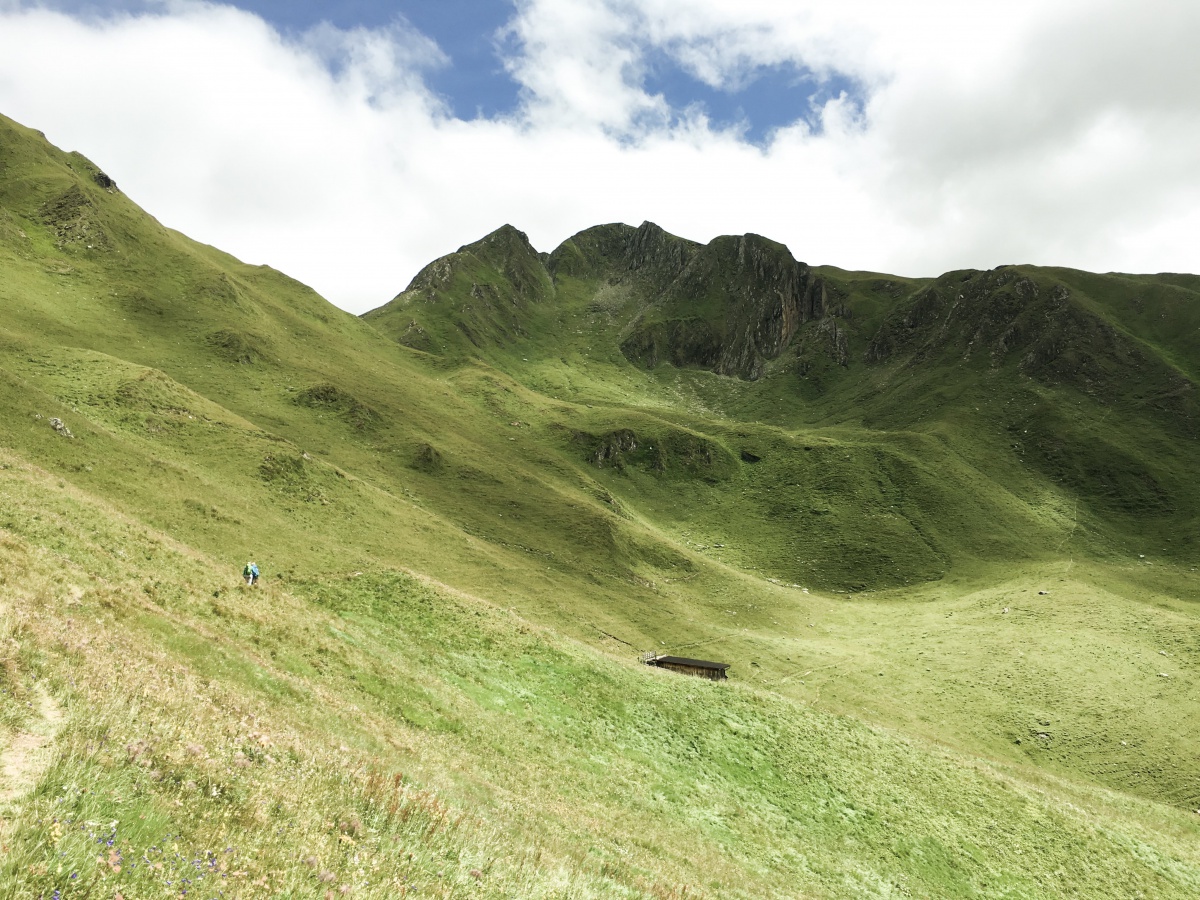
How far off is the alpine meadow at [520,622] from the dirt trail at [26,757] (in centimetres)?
6

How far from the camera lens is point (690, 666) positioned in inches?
1836

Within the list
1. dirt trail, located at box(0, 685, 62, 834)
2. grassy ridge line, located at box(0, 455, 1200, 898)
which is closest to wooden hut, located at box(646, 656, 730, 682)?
grassy ridge line, located at box(0, 455, 1200, 898)

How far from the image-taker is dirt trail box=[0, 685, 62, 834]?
18.9ft

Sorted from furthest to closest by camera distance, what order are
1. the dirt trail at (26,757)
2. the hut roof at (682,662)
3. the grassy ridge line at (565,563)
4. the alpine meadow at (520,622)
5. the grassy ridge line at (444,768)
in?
the hut roof at (682,662)
the grassy ridge line at (565,563)
the alpine meadow at (520,622)
the grassy ridge line at (444,768)
the dirt trail at (26,757)

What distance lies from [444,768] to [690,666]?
33.9m

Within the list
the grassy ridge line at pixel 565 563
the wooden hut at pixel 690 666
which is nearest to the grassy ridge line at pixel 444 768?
the grassy ridge line at pixel 565 563

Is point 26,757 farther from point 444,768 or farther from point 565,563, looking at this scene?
point 565,563

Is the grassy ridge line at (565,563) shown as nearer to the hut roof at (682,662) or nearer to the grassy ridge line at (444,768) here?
the hut roof at (682,662)

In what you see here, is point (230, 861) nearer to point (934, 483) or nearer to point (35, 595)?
point (35, 595)

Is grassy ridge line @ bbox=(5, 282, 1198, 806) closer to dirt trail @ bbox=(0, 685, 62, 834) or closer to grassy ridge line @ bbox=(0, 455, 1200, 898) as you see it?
grassy ridge line @ bbox=(0, 455, 1200, 898)

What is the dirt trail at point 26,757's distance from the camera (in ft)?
18.9

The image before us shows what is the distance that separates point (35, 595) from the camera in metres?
14.1

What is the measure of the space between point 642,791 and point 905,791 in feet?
46.2

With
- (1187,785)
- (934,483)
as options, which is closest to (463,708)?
(1187,785)
